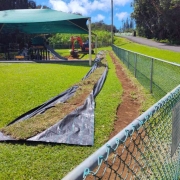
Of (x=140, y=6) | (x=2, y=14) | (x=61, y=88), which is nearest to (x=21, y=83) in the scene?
(x=61, y=88)

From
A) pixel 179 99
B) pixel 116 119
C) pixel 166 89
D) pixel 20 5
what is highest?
pixel 20 5

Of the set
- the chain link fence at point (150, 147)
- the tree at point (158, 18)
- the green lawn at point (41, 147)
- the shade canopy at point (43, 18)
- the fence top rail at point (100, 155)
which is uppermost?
the tree at point (158, 18)

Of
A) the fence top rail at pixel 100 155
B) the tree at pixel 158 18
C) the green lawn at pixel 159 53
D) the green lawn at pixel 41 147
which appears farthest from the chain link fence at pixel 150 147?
the tree at pixel 158 18

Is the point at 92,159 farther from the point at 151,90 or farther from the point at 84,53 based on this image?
the point at 84,53

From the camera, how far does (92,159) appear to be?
Answer: 89 centimetres

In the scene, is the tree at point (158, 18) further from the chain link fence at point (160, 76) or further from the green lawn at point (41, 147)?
the green lawn at point (41, 147)

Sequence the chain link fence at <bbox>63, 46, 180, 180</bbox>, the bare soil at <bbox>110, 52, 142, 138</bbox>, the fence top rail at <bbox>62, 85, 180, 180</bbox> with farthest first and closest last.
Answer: the bare soil at <bbox>110, 52, 142, 138</bbox> < the chain link fence at <bbox>63, 46, 180, 180</bbox> < the fence top rail at <bbox>62, 85, 180, 180</bbox>

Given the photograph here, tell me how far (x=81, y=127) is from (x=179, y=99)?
1.94 meters

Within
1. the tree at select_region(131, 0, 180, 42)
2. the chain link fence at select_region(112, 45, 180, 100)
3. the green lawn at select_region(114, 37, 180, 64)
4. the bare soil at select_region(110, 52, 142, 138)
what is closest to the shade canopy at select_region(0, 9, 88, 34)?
the green lawn at select_region(114, 37, 180, 64)

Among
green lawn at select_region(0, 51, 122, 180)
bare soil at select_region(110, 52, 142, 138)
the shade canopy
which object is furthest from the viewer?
the shade canopy

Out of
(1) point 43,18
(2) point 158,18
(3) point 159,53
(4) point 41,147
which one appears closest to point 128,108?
(4) point 41,147

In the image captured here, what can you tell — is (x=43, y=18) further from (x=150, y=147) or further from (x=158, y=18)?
(x=158, y=18)

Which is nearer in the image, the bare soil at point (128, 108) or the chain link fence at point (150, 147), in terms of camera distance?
the chain link fence at point (150, 147)

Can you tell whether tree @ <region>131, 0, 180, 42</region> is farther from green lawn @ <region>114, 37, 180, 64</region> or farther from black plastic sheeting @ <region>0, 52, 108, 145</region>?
black plastic sheeting @ <region>0, 52, 108, 145</region>
